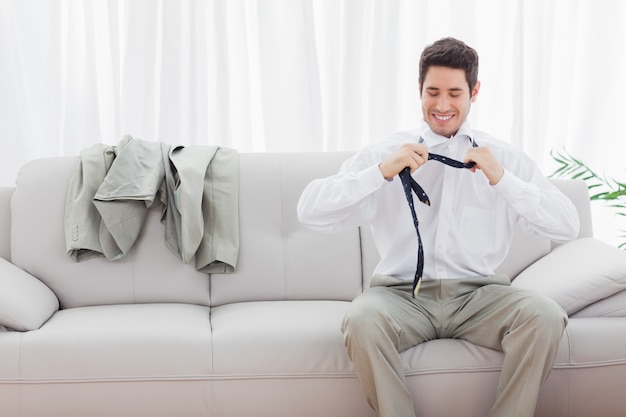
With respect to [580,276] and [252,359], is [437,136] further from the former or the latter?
[252,359]

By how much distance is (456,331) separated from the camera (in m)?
2.35

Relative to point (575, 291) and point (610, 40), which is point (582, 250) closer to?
point (575, 291)

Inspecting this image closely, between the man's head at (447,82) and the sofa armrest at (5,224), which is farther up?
the man's head at (447,82)

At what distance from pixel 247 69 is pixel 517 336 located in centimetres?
187

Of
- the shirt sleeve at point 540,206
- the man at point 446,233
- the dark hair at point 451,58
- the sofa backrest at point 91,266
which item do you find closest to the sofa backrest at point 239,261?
the sofa backrest at point 91,266

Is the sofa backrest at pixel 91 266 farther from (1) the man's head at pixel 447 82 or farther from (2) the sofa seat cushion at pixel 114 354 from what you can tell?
(1) the man's head at pixel 447 82

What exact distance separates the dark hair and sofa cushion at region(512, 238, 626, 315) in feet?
2.20

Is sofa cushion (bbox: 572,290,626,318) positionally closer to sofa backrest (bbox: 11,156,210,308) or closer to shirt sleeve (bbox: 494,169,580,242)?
shirt sleeve (bbox: 494,169,580,242)

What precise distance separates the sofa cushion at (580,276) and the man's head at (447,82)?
0.59 meters

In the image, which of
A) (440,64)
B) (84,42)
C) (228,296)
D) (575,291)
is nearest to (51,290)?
(228,296)

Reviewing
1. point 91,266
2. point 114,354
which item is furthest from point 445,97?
point 91,266

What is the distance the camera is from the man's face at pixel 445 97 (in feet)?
7.82

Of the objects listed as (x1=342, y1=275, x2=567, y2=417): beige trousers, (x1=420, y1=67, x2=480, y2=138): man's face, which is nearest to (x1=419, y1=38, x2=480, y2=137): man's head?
(x1=420, y1=67, x2=480, y2=138): man's face

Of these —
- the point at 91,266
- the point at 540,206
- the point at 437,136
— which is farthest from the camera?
the point at 91,266
